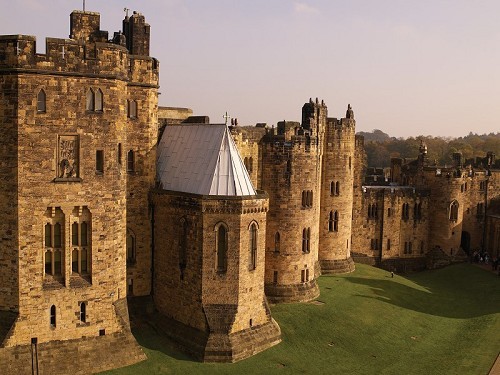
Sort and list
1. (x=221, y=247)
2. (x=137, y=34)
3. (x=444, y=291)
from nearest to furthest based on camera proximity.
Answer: (x=221, y=247) < (x=137, y=34) < (x=444, y=291)

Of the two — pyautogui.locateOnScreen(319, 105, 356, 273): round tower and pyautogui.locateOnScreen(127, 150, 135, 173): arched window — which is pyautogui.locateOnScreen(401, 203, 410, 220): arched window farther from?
pyautogui.locateOnScreen(127, 150, 135, 173): arched window

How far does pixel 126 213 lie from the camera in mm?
30078

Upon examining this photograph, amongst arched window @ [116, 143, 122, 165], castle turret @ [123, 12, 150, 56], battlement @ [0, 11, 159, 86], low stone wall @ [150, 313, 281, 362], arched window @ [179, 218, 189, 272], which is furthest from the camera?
castle turret @ [123, 12, 150, 56]

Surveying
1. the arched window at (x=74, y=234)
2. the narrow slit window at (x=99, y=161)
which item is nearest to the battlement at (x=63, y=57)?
the narrow slit window at (x=99, y=161)

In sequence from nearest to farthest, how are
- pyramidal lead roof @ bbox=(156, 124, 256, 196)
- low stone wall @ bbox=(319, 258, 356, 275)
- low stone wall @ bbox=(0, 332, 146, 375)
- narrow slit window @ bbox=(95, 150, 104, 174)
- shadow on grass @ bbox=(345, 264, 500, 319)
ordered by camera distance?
1. low stone wall @ bbox=(0, 332, 146, 375)
2. narrow slit window @ bbox=(95, 150, 104, 174)
3. pyramidal lead roof @ bbox=(156, 124, 256, 196)
4. shadow on grass @ bbox=(345, 264, 500, 319)
5. low stone wall @ bbox=(319, 258, 356, 275)

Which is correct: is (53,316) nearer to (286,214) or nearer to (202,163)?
(202,163)

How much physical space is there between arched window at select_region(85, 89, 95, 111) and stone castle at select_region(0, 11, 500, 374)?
0.06 m

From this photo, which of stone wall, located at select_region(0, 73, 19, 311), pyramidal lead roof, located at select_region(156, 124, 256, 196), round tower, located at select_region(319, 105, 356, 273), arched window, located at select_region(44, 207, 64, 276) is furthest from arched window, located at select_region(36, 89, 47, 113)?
round tower, located at select_region(319, 105, 356, 273)

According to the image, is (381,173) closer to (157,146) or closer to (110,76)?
(157,146)

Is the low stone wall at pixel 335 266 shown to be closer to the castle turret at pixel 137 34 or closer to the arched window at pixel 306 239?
the arched window at pixel 306 239

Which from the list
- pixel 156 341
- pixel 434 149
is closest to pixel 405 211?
pixel 156 341

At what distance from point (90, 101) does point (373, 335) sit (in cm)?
2082

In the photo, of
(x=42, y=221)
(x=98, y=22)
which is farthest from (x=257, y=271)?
(x=98, y=22)

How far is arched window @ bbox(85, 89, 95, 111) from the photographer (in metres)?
25.0
